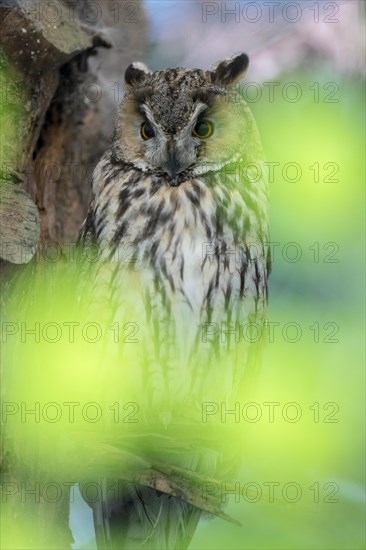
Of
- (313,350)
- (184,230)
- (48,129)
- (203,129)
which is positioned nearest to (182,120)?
(203,129)

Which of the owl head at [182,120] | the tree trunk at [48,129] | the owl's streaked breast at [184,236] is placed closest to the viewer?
the tree trunk at [48,129]

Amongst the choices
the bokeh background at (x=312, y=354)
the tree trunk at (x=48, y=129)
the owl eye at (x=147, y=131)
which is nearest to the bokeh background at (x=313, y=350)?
the bokeh background at (x=312, y=354)

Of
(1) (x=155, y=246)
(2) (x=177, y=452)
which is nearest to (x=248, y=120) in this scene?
(1) (x=155, y=246)

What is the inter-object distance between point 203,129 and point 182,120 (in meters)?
0.10

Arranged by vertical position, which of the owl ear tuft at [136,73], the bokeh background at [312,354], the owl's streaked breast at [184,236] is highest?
the owl ear tuft at [136,73]

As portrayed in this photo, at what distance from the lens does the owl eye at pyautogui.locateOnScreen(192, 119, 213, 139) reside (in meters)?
1.70

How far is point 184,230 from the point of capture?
1.75m

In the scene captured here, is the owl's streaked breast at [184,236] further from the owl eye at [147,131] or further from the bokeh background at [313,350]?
the bokeh background at [313,350]

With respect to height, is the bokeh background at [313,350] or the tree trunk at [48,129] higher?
the tree trunk at [48,129]

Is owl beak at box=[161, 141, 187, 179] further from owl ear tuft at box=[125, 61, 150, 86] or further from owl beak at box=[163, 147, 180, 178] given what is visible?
owl ear tuft at box=[125, 61, 150, 86]

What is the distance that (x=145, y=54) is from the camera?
7.30 ft

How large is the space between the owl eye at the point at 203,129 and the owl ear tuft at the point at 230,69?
3.8 inches

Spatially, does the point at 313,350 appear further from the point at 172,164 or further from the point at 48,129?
the point at 48,129

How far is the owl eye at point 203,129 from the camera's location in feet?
5.58
